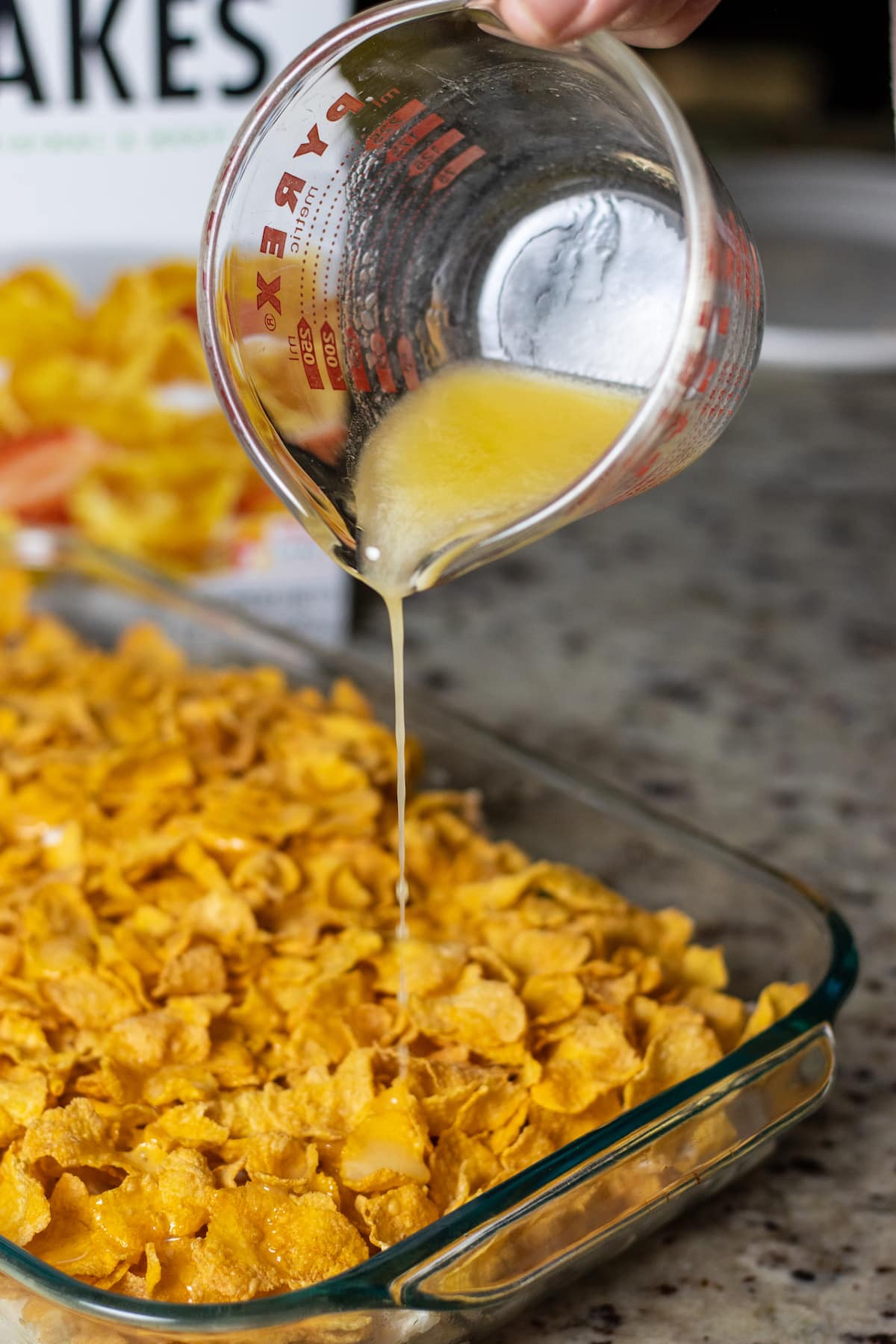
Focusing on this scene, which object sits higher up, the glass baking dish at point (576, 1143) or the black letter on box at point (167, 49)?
the black letter on box at point (167, 49)

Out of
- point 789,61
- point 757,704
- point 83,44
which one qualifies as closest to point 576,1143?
point 757,704

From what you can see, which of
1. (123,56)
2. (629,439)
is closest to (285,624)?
(123,56)

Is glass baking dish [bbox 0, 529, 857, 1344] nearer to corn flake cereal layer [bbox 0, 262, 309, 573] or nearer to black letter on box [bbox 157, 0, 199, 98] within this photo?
corn flake cereal layer [bbox 0, 262, 309, 573]

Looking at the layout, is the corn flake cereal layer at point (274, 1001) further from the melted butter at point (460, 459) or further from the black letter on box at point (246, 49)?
the black letter on box at point (246, 49)

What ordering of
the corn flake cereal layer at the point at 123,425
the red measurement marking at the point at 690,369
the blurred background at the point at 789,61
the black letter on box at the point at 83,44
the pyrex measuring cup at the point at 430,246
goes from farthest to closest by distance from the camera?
the blurred background at the point at 789,61, the corn flake cereal layer at the point at 123,425, the black letter on box at the point at 83,44, the pyrex measuring cup at the point at 430,246, the red measurement marking at the point at 690,369

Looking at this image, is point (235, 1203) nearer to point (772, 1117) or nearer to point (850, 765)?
point (772, 1117)

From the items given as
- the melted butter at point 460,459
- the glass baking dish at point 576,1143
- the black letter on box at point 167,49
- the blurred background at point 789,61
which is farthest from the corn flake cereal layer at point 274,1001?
the blurred background at point 789,61

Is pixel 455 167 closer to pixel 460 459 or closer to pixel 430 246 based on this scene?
pixel 430 246

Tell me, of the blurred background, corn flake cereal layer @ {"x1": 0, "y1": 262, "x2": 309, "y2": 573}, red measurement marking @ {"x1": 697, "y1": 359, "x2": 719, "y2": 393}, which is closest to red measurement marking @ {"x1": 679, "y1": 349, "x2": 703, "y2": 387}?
red measurement marking @ {"x1": 697, "y1": 359, "x2": 719, "y2": 393}
